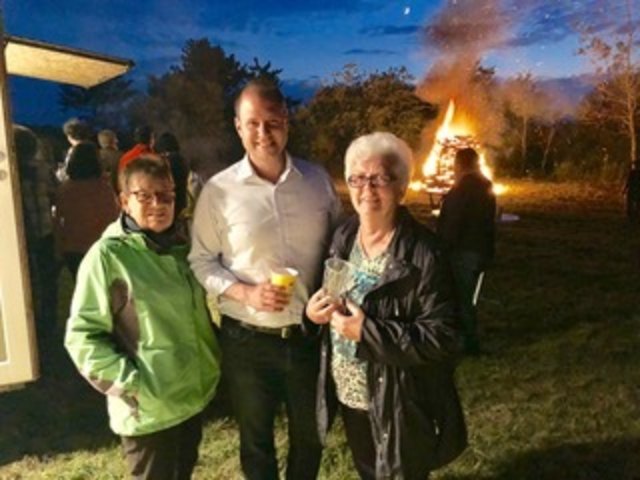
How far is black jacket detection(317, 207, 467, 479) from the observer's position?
2.10 meters

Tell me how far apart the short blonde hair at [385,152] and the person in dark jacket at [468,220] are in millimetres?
2753

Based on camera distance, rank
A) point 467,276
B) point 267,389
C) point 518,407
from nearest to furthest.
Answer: point 267,389 < point 518,407 < point 467,276

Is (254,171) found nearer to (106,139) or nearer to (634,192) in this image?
(106,139)

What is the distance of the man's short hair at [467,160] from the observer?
4.91 metres

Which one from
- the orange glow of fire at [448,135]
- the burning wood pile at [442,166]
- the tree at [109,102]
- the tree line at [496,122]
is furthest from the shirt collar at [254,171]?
the tree at [109,102]

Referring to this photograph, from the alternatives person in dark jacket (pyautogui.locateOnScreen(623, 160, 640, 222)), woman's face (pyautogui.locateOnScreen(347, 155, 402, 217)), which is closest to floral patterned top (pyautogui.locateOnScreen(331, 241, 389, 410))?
woman's face (pyautogui.locateOnScreen(347, 155, 402, 217))

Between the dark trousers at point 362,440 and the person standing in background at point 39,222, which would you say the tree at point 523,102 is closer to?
the person standing in background at point 39,222

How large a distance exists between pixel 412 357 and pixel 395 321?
14 centimetres

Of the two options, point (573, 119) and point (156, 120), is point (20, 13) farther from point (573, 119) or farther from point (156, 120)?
point (573, 119)

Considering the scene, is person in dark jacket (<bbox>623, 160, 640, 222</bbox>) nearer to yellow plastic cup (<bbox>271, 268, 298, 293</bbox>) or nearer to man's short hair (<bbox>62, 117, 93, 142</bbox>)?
man's short hair (<bbox>62, 117, 93, 142</bbox>)

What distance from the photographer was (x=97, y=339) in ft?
7.02

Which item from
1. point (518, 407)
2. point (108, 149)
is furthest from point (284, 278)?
point (108, 149)

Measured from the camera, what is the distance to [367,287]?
2223mm

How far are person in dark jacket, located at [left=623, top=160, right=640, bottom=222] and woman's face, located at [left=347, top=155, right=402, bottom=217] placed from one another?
35.2 ft
